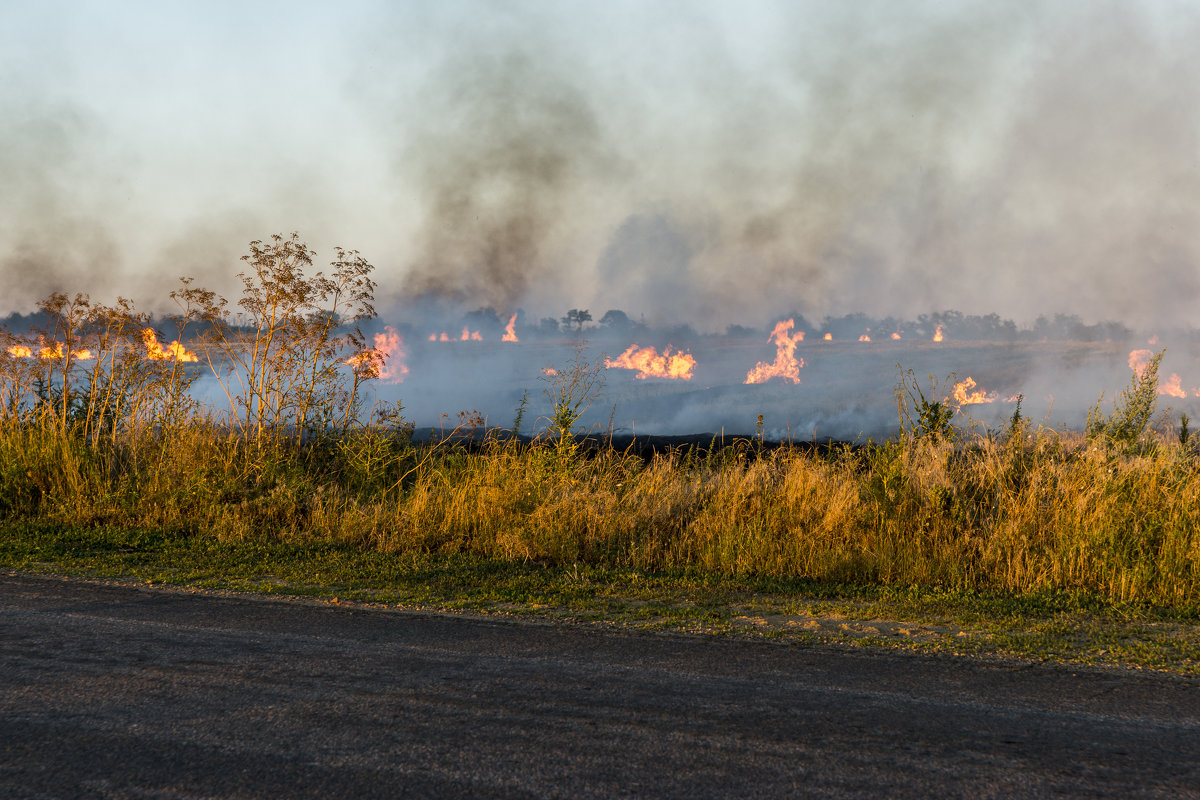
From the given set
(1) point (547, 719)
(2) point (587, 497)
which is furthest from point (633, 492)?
(1) point (547, 719)

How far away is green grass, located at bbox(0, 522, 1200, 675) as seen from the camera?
20.1 ft

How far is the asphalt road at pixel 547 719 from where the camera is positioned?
11.5ft

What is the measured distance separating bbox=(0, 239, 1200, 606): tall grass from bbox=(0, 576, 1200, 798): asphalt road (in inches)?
126

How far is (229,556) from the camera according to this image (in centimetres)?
955

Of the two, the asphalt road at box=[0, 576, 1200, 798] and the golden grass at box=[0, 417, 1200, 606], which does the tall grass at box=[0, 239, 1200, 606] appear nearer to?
the golden grass at box=[0, 417, 1200, 606]

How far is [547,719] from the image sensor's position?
4273 millimetres

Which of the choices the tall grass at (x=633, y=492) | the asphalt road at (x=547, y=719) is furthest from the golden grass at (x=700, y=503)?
the asphalt road at (x=547, y=719)

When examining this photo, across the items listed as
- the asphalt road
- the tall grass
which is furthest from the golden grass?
the asphalt road

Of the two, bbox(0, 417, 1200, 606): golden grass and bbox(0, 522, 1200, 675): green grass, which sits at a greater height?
bbox(0, 417, 1200, 606): golden grass

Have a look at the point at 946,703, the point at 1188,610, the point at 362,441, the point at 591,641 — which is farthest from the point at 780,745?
the point at 362,441

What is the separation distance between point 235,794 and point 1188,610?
7.56m

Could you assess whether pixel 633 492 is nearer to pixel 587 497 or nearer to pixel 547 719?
pixel 587 497

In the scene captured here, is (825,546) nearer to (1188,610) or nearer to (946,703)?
(1188,610)

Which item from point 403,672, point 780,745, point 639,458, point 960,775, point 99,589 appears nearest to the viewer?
point 960,775
